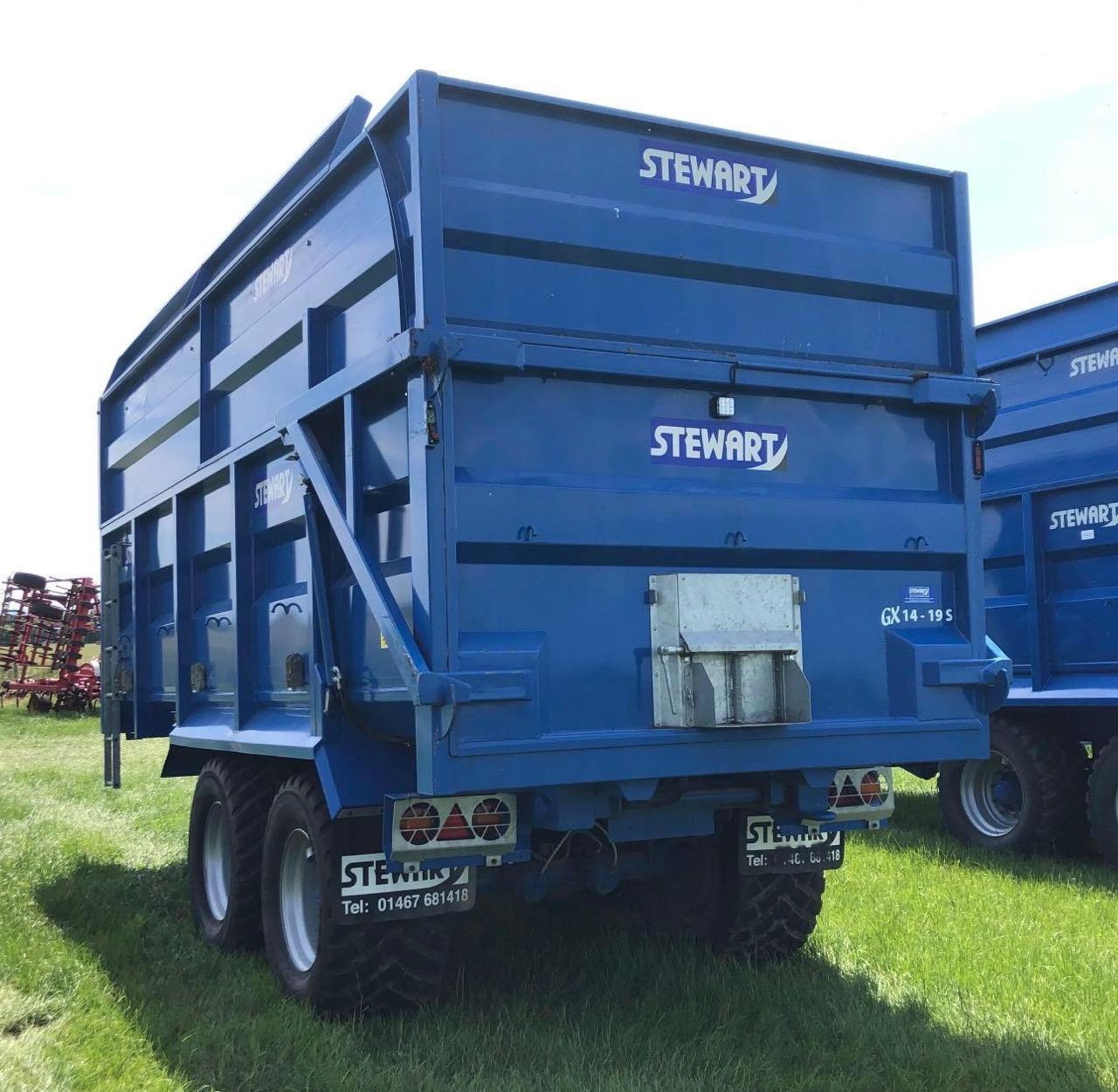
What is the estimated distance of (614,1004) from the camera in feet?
15.9

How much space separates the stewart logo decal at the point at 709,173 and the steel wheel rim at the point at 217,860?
3.32 meters

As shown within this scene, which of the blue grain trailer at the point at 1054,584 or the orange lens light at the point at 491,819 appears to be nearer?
the orange lens light at the point at 491,819

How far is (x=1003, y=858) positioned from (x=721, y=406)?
4.45 m

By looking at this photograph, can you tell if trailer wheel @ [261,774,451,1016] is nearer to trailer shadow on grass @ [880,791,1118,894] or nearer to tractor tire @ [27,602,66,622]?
trailer shadow on grass @ [880,791,1118,894]

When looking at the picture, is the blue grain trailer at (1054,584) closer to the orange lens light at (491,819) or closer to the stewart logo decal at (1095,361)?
the stewart logo decal at (1095,361)

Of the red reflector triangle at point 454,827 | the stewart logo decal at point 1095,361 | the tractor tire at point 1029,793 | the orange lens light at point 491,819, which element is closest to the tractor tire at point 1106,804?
the tractor tire at point 1029,793

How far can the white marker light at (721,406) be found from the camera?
452cm

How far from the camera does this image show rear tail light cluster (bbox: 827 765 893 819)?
15.8 feet

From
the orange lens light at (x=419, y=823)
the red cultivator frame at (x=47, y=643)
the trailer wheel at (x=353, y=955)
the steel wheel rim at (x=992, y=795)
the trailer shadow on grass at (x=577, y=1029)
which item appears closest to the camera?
the trailer shadow on grass at (x=577, y=1029)

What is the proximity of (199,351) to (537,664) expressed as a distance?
3.20 metres

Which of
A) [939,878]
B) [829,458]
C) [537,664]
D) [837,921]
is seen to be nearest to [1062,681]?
[939,878]

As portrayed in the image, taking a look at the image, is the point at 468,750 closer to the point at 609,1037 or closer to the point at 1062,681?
the point at 609,1037

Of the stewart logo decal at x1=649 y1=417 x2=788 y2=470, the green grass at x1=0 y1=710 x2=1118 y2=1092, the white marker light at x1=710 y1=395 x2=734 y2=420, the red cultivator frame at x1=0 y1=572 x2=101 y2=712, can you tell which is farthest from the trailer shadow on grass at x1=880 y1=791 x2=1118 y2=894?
the red cultivator frame at x1=0 y1=572 x2=101 y2=712

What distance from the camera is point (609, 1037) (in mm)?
4445
